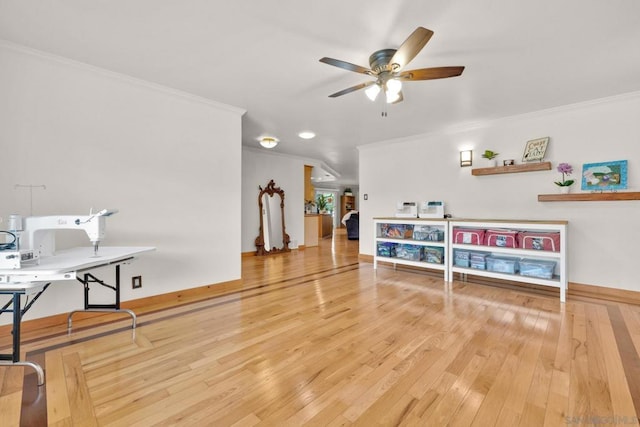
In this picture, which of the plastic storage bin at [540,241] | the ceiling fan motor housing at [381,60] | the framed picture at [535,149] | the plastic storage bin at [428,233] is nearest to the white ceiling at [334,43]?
the ceiling fan motor housing at [381,60]

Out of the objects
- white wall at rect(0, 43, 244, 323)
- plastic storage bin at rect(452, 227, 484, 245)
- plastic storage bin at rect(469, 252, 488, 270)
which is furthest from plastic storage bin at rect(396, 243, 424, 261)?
white wall at rect(0, 43, 244, 323)

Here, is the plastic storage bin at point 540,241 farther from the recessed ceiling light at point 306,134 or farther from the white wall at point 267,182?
the white wall at point 267,182

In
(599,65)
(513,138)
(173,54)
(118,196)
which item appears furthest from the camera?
(513,138)

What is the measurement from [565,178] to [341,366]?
3675 millimetres

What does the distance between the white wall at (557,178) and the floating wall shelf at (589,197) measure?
0.40ft

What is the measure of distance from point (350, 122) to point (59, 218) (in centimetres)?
349

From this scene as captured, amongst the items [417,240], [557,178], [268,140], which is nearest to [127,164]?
[268,140]

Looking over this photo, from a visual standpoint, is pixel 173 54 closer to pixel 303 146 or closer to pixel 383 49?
pixel 383 49

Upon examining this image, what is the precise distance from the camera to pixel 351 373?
1.72 metres

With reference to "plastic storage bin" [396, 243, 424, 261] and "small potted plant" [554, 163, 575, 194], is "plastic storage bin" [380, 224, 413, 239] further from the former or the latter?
"small potted plant" [554, 163, 575, 194]

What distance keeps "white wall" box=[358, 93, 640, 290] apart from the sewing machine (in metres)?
4.43

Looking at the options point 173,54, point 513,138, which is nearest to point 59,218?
point 173,54

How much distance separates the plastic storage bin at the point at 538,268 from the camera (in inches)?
128

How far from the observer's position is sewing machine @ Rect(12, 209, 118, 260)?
5.98 ft
